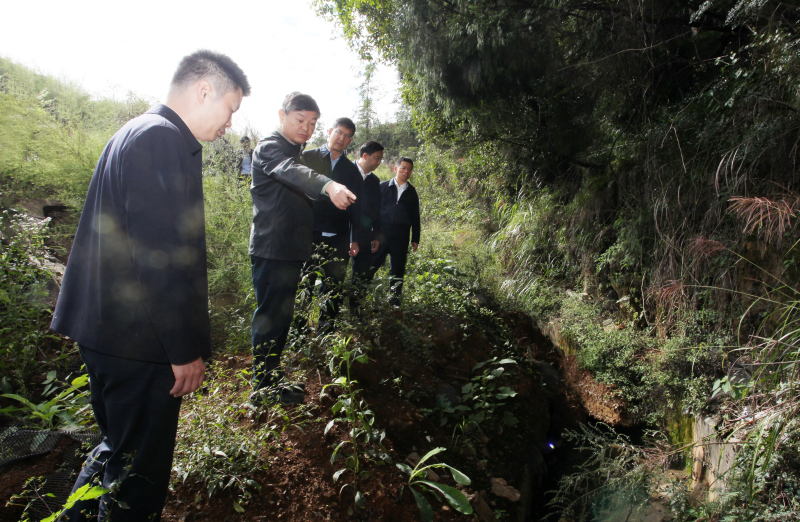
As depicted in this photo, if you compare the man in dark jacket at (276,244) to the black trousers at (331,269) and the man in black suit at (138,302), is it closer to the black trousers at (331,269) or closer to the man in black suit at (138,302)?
the black trousers at (331,269)

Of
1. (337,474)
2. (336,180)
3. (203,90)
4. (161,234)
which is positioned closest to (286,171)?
(203,90)

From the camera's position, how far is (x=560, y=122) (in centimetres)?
548

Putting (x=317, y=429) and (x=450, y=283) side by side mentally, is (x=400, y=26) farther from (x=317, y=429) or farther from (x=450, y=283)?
(x=317, y=429)

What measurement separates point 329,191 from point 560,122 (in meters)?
4.60

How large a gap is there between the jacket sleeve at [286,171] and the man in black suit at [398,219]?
2.22 meters

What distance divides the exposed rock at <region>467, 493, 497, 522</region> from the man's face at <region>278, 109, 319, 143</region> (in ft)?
7.36

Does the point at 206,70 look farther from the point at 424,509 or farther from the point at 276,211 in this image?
the point at 424,509

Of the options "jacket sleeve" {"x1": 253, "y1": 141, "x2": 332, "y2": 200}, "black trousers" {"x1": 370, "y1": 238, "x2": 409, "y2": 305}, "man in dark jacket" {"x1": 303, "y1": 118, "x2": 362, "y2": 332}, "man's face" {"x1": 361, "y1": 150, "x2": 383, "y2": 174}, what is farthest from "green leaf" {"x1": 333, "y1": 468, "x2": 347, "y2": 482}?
"man's face" {"x1": 361, "y1": 150, "x2": 383, "y2": 174}

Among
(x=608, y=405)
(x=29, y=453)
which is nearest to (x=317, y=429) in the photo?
(x=29, y=453)

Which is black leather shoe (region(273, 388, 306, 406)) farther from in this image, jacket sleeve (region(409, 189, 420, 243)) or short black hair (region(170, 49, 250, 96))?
jacket sleeve (region(409, 189, 420, 243))

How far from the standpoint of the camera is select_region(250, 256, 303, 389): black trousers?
7.52 ft


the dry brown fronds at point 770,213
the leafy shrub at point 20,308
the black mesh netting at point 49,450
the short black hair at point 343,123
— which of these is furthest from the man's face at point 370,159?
the black mesh netting at point 49,450

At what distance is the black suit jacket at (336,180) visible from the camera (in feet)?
10.8

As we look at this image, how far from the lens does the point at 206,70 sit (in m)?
1.42
